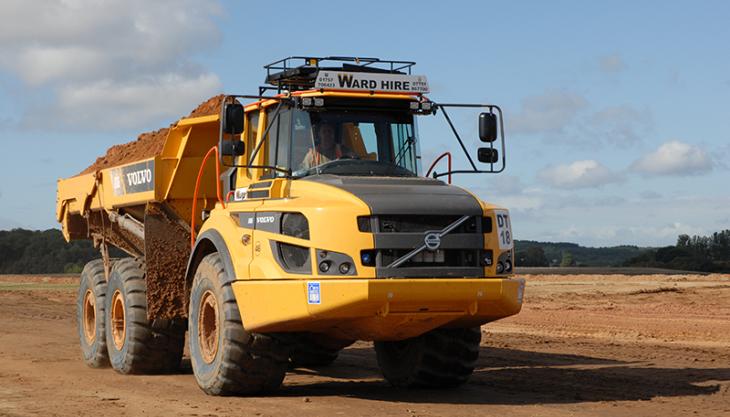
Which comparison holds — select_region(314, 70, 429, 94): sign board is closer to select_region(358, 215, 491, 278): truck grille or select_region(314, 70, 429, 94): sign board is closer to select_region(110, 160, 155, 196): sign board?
select_region(358, 215, 491, 278): truck grille

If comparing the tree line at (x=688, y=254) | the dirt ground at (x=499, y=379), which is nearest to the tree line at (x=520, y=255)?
the tree line at (x=688, y=254)

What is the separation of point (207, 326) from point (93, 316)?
443cm

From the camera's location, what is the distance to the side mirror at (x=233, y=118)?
1027 cm

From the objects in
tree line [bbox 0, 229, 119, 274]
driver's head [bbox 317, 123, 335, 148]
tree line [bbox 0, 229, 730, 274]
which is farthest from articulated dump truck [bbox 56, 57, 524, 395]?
tree line [bbox 0, 229, 119, 274]

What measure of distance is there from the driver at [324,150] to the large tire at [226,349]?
4.30 feet

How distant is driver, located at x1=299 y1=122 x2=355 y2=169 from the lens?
10.8 meters

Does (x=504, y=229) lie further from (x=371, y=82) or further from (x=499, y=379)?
(x=499, y=379)

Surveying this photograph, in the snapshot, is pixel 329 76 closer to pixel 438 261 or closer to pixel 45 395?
pixel 438 261

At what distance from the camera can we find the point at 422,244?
9914mm

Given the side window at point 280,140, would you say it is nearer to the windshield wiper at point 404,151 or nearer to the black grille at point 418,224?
the windshield wiper at point 404,151

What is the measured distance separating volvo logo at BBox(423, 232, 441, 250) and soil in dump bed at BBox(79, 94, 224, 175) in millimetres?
4592

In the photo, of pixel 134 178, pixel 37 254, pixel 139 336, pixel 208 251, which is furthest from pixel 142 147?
pixel 37 254

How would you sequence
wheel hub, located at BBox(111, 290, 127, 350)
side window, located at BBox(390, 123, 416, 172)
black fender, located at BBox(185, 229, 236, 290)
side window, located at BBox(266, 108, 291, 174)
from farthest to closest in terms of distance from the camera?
wheel hub, located at BBox(111, 290, 127, 350)
side window, located at BBox(390, 123, 416, 172)
side window, located at BBox(266, 108, 291, 174)
black fender, located at BBox(185, 229, 236, 290)

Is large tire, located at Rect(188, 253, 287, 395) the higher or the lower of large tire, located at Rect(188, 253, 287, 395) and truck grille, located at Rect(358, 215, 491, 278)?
the lower
